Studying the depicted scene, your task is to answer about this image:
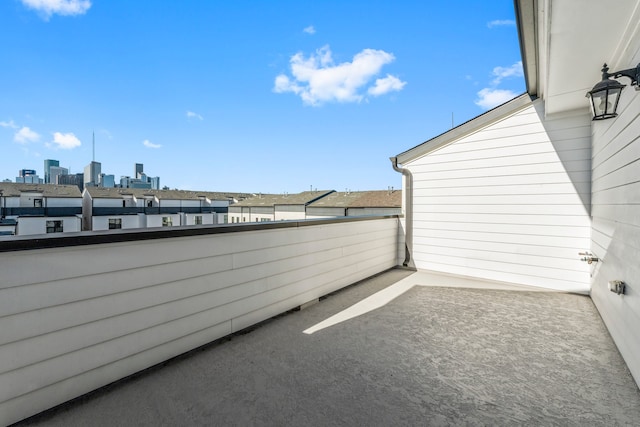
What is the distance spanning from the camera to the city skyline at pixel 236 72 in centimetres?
530

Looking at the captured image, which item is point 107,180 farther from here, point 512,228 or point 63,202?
point 512,228

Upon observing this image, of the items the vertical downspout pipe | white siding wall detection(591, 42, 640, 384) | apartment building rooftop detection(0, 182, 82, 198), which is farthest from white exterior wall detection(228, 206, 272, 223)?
white siding wall detection(591, 42, 640, 384)

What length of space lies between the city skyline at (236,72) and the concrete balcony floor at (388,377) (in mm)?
2733

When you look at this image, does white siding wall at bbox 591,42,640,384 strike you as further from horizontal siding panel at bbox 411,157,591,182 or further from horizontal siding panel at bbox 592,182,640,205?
horizontal siding panel at bbox 411,157,591,182

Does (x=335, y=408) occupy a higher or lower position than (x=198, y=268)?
lower

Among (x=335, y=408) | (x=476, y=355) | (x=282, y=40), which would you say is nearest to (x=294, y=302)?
(x=335, y=408)

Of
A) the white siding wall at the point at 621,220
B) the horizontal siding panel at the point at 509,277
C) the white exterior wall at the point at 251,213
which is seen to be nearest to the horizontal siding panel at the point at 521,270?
the horizontal siding panel at the point at 509,277

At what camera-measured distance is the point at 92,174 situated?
199 inches

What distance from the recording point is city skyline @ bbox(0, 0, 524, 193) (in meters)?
5.30

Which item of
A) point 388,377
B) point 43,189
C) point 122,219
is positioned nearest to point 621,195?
point 388,377

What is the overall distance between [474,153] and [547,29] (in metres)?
2.46

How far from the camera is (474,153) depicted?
14.0ft

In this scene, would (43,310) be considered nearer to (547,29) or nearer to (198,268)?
(198,268)

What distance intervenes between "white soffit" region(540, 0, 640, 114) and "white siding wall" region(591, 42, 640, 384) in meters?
0.16
